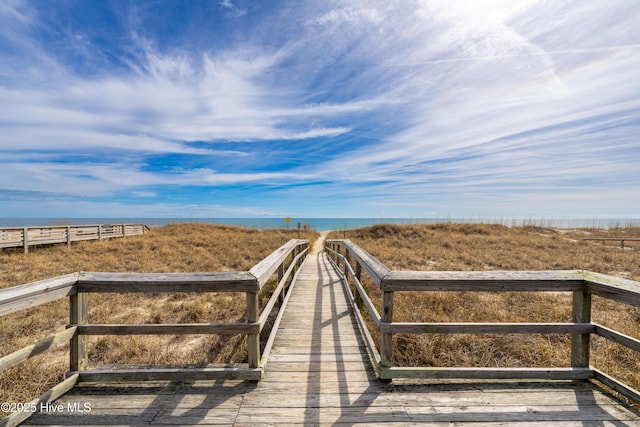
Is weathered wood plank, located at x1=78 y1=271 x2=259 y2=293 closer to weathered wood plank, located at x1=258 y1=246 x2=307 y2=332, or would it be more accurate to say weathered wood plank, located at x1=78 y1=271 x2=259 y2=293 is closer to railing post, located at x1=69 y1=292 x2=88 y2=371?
railing post, located at x1=69 y1=292 x2=88 y2=371

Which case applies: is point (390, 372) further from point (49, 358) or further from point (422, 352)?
point (49, 358)

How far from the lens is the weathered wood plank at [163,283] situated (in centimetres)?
273

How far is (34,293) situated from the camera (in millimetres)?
2311

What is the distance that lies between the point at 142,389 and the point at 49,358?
2.89 m

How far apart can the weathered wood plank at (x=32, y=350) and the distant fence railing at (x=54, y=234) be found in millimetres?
16911

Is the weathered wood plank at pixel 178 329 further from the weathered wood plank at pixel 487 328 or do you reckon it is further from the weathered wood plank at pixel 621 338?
the weathered wood plank at pixel 621 338

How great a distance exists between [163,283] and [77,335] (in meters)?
1.02

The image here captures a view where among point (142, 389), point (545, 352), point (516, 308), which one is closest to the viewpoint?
point (142, 389)

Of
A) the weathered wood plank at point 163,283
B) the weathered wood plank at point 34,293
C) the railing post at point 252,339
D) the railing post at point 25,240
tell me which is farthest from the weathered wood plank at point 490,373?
the railing post at point 25,240

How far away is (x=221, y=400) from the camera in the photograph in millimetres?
2574

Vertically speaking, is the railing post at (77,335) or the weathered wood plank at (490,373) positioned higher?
the railing post at (77,335)

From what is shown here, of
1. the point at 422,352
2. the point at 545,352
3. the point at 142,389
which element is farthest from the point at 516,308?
the point at 142,389

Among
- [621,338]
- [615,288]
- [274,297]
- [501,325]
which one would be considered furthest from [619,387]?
[274,297]

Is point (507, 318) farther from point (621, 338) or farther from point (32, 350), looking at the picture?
point (32, 350)
